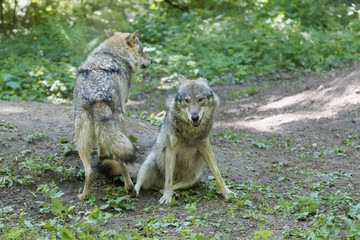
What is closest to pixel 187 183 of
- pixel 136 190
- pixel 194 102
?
pixel 136 190

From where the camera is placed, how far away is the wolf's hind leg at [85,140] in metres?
7.27

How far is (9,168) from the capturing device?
25.8 feet

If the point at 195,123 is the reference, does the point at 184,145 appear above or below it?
below

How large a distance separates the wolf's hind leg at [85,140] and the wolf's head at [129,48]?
181 cm

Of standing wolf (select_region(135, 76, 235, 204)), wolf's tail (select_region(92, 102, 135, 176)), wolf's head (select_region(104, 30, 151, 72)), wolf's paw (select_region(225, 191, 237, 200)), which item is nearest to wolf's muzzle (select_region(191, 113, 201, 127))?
standing wolf (select_region(135, 76, 235, 204))

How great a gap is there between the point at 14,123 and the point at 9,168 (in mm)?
1612

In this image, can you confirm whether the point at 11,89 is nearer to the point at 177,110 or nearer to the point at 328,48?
the point at 177,110

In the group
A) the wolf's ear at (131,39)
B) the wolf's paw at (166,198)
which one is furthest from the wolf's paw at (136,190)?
the wolf's ear at (131,39)

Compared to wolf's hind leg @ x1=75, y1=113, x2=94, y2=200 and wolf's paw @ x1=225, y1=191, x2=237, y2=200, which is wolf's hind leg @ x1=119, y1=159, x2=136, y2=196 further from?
wolf's paw @ x1=225, y1=191, x2=237, y2=200

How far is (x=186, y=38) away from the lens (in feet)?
55.0

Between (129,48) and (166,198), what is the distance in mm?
2765

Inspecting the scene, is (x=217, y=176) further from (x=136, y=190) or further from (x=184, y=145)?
(x=136, y=190)

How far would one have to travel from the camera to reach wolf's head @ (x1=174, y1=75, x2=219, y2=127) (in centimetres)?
711

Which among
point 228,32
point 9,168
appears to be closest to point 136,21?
point 228,32
